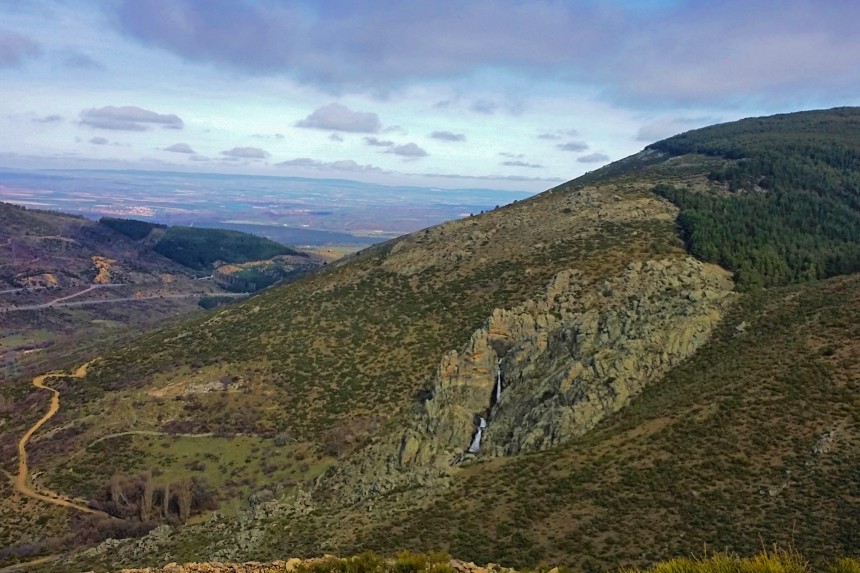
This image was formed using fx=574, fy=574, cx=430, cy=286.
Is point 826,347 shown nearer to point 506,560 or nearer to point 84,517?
point 506,560

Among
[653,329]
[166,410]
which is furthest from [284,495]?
[653,329]

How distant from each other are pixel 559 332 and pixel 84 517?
1380 inches

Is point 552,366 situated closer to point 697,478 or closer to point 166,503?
point 697,478

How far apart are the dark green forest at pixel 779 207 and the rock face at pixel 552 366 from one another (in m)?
7.07

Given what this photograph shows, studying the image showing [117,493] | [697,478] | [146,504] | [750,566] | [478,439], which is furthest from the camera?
[478,439]

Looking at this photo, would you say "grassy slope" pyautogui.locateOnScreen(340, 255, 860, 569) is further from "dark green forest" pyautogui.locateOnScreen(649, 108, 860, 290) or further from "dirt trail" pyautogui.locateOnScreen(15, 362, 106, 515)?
"dirt trail" pyautogui.locateOnScreen(15, 362, 106, 515)

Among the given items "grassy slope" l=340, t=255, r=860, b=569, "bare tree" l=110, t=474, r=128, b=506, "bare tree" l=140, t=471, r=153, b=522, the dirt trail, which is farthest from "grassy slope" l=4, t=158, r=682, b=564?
"grassy slope" l=340, t=255, r=860, b=569

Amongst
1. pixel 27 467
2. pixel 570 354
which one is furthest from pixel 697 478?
pixel 27 467

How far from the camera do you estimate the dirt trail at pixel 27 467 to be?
128 ft

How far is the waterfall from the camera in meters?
38.0

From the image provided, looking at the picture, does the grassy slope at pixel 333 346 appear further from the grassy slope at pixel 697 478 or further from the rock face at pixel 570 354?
the grassy slope at pixel 697 478

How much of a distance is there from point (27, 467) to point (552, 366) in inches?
1594

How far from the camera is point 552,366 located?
41.2 meters

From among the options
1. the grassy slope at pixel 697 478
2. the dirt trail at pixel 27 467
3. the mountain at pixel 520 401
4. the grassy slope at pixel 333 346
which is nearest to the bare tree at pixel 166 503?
the mountain at pixel 520 401
